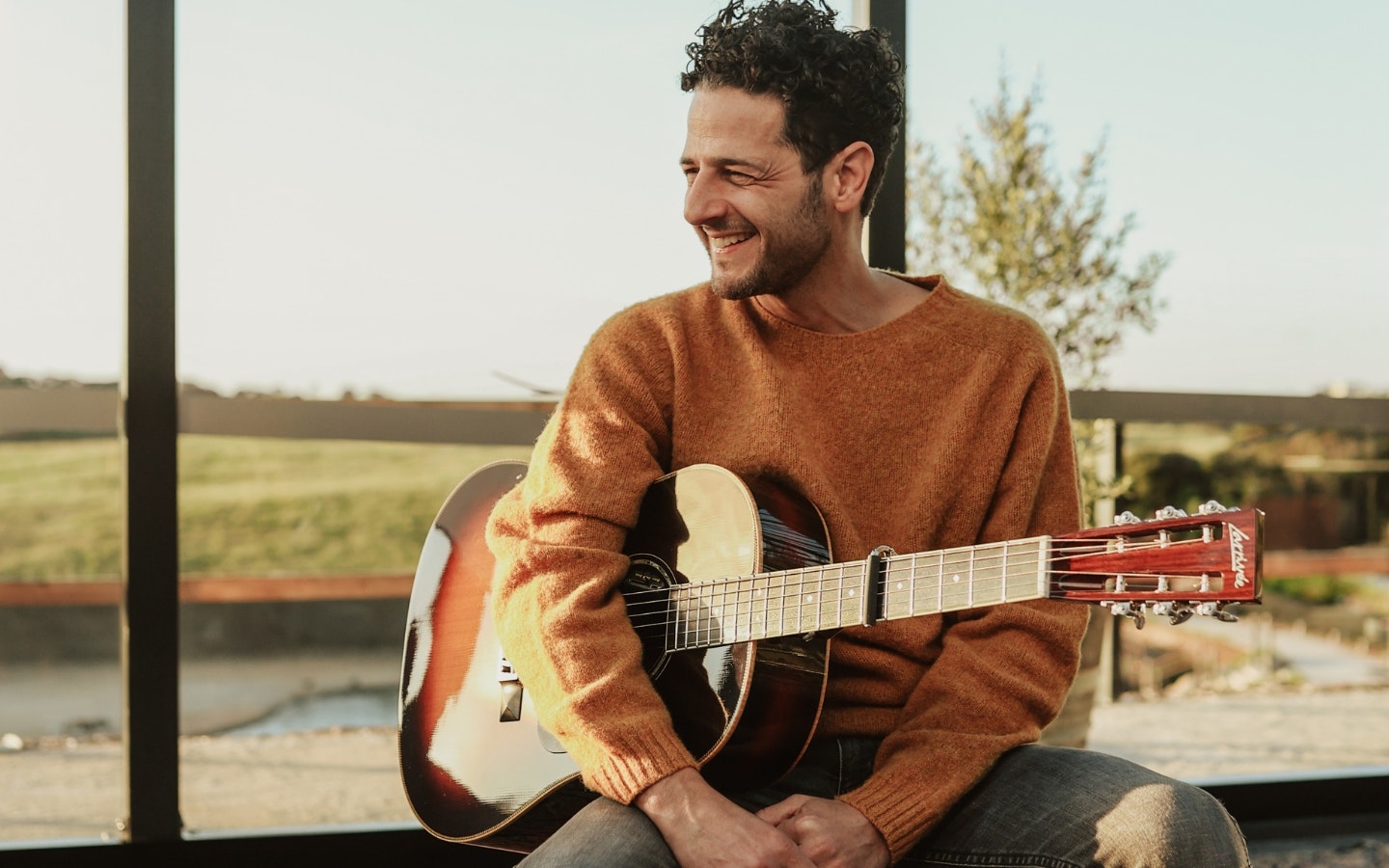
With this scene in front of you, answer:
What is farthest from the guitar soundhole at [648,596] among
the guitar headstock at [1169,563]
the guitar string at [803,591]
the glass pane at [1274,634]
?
the glass pane at [1274,634]

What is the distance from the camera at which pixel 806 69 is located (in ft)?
5.07

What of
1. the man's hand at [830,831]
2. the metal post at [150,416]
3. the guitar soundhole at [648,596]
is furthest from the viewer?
the metal post at [150,416]

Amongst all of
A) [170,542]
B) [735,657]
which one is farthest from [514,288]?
[735,657]

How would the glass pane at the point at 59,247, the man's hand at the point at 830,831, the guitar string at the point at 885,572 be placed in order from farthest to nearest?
1. the glass pane at the point at 59,247
2. the man's hand at the point at 830,831
3. the guitar string at the point at 885,572

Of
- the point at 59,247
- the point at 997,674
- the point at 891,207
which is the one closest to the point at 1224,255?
the point at 891,207

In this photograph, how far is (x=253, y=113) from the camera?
2.15m

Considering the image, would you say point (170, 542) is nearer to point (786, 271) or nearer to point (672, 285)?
point (672, 285)

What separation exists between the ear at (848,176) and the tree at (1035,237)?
803 mm

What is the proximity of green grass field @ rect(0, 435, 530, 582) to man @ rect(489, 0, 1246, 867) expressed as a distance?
762 mm

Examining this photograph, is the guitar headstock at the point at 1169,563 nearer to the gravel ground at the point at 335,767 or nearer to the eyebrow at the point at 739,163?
the eyebrow at the point at 739,163

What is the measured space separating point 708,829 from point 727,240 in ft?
2.46

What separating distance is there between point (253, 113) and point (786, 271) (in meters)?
1.14

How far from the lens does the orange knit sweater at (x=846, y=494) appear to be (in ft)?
4.50

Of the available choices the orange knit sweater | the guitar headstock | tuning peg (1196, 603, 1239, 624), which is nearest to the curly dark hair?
the orange knit sweater
